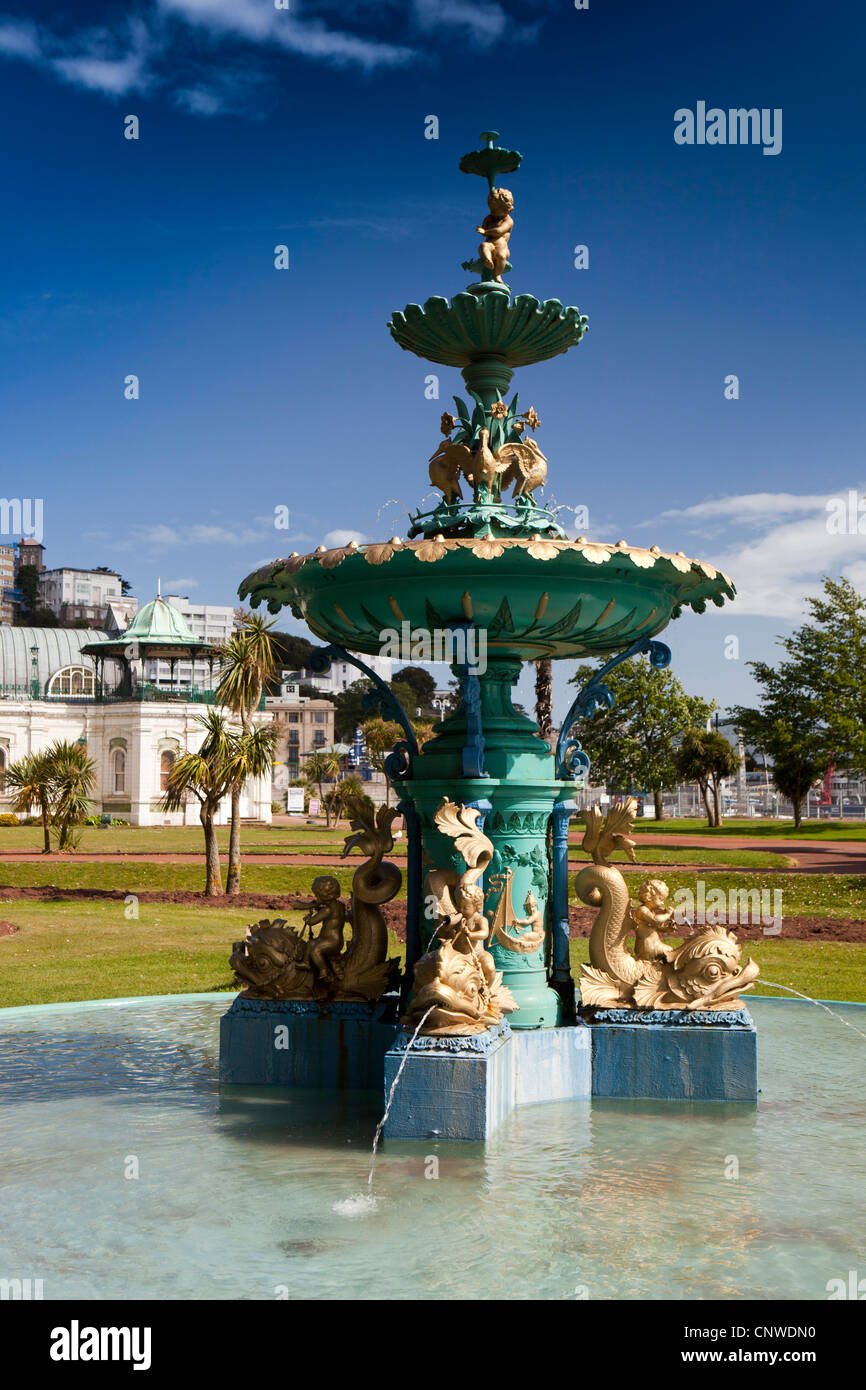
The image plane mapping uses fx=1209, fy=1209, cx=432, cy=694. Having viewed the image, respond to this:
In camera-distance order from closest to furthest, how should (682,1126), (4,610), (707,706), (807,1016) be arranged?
(682,1126)
(807,1016)
(707,706)
(4,610)

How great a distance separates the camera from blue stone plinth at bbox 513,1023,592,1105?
6.89 m

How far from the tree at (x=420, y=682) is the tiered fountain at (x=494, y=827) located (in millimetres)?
109089

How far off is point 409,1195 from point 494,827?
2.62 metres

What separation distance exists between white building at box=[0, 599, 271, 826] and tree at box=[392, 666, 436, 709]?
57.9 meters

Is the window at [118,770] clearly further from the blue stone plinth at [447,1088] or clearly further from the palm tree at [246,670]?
the blue stone plinth at [447,1088]

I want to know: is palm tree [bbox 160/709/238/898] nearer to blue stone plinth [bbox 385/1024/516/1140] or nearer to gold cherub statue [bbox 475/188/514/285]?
gold cherub statue [bbox 475/188/514/285]

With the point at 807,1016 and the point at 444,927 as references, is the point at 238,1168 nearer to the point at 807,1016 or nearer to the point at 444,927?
the point at 444,927

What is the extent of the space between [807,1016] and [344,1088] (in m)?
4.32

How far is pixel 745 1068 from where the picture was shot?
6.93m

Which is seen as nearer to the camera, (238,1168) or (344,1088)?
(238,1168)

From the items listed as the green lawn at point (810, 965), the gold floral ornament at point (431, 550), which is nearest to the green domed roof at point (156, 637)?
the green lawn at point (810, 965)

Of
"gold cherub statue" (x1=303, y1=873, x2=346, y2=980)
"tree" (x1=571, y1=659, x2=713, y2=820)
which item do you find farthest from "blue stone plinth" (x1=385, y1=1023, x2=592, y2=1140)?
"tree" (x1=571, y1=659, x2=713, y2=820)
